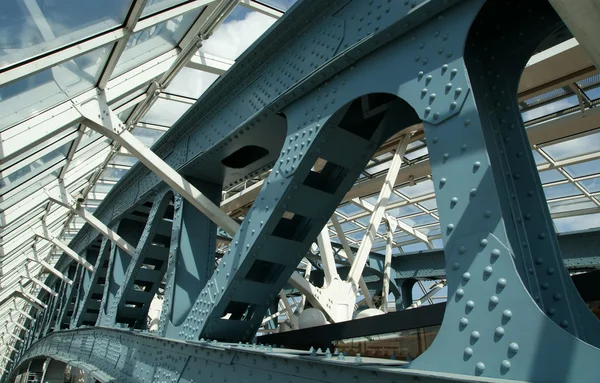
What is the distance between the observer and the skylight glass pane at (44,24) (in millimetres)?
3709

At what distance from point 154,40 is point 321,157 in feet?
13.8

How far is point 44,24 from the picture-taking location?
3.92 meters

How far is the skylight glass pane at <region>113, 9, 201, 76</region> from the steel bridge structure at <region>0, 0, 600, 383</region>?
3 centimetres

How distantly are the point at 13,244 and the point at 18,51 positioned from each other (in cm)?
1262

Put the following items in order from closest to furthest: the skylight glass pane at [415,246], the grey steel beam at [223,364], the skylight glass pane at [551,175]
→ 1. the grey steel beam at [223,364]
2. the skylight glass pane at [551,175]
3. the skylight glass pane at [415,246]

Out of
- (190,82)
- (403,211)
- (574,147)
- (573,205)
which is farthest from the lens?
(403,211)

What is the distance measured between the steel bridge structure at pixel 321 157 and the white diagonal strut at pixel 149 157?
0.02m

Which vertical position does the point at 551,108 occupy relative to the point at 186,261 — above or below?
above

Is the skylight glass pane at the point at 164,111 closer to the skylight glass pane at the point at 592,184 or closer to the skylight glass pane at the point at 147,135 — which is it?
the skylight glass pane at the point at 147,135

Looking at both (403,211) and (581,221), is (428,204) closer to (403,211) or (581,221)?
(403,211)

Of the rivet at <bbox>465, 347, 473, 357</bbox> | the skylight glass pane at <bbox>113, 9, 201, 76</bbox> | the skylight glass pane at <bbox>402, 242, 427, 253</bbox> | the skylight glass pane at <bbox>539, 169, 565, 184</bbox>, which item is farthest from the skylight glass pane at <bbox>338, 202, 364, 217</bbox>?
the rivet at <bbox>465, 347, 473, 357</bbox>

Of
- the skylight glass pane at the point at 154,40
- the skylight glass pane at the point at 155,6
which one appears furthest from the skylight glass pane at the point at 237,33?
the skylight glass pane at the point at 155,6

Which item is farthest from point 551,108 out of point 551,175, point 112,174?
point 112,174

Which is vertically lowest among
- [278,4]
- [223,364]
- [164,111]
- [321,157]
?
[223,364]
